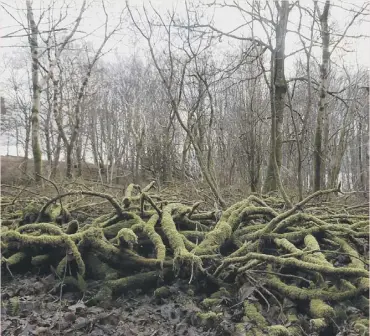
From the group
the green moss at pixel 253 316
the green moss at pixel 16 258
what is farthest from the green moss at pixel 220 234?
the green moss at pixel 16 258

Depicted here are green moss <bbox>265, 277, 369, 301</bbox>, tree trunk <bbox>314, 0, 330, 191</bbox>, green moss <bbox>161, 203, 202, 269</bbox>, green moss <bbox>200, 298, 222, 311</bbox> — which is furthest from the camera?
tree trunk <bbox>314, 0, 330, 191</bbox>

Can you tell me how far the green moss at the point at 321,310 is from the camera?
8.64 feet

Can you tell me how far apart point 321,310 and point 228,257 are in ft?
2.79

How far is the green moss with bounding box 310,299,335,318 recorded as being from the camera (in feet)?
8.64

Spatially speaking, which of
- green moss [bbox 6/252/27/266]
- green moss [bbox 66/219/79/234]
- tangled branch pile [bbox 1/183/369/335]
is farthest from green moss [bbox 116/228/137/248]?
green moss [bbox 6/252/27/266]

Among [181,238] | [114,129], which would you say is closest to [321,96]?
[181,238]

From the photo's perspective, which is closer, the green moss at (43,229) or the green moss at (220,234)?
the green moss at (220,234)

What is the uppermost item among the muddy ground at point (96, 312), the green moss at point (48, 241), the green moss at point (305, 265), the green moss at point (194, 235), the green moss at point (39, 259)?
the green moss at point (194, 235)

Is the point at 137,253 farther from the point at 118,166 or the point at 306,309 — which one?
the point at 118,166

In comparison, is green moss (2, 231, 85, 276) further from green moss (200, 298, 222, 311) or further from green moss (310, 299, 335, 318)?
green moss (310, 299, 335, 318)

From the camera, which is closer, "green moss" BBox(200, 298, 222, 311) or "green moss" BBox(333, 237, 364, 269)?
"green moss" BBox(200, 298, 222, 311)

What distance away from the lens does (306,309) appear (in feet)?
9.41

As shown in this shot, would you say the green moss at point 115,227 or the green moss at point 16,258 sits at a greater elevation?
the green moss at point 115,227

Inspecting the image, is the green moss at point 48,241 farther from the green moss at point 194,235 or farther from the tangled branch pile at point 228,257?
the green moss at point 194,235
